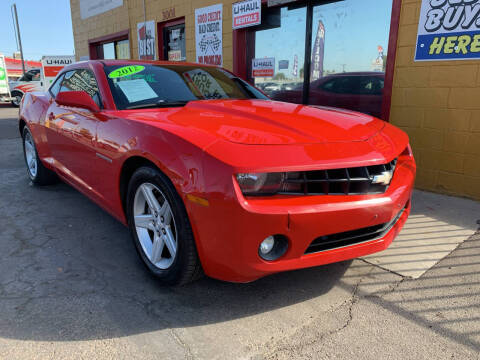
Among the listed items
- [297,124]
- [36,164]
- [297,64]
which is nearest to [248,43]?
[297,64]

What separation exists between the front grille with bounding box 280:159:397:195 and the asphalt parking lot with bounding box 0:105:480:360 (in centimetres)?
72

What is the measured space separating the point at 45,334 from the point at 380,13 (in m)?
5.26

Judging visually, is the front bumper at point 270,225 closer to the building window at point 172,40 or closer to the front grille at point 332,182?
the front grille at point 332,182

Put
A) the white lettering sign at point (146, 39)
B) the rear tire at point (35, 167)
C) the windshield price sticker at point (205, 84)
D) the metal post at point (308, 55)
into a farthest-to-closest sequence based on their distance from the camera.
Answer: the white lettering sign at point (146, 39)
the metal post at point (308, 55)
the rear tire at point (35, 167)
the windshield price sticker at point (205, 84)

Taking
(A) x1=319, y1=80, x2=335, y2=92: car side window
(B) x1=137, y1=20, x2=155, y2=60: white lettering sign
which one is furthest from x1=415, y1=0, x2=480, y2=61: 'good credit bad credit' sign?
(B) x1=137, y1=20, x2=155, y2=60: white lettering sign

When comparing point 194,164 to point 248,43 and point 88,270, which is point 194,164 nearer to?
point 88,270

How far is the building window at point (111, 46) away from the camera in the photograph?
Answer: 35.7 ft

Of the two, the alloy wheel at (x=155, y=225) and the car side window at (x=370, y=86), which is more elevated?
the car side window at (x=370, y=86)

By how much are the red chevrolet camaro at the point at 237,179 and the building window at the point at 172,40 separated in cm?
604

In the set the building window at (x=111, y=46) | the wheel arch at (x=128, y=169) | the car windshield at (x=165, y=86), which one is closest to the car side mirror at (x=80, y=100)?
the car windshield at (x=165, y=86)

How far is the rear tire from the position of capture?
448 cm

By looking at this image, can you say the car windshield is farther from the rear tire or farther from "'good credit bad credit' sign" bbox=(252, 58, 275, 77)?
"'good credit bad credit' sign" bbox=(252, 58, 275, 77)

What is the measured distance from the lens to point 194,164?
6.35ft

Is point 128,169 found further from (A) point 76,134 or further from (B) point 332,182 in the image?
(B) point 332,182
